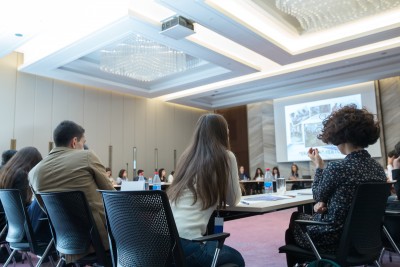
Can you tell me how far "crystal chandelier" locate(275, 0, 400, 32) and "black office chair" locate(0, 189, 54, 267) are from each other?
4.71 metres

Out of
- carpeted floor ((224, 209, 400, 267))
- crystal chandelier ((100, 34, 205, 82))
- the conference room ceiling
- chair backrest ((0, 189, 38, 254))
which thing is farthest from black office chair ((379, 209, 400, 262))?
crystal chandelier ((100, 34, 205, 82))

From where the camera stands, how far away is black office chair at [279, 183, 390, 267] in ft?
5.20

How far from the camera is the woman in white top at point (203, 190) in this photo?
4.86ft

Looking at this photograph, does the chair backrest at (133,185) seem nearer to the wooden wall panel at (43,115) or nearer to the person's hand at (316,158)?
the person's hand at (316,158)

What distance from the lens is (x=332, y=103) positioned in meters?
9.92

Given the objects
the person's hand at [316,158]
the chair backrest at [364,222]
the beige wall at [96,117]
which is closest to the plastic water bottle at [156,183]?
the person's hand at [316,158]

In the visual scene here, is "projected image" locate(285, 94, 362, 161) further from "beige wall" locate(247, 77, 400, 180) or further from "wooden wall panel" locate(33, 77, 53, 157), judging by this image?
"wooden wall panel" locate(33, 77, 53, 157)

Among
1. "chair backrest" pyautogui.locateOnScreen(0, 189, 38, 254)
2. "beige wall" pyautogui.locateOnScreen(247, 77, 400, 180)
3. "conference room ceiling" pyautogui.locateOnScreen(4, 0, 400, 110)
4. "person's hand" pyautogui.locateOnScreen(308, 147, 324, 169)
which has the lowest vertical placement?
"chair backrest" pyautogui.locateOnScreen(0, 189, 38, 254)

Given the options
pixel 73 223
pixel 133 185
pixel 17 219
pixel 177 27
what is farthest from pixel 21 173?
pixel 177 27

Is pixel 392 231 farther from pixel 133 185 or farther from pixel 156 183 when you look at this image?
pixel 156 183

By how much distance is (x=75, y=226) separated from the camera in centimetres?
182

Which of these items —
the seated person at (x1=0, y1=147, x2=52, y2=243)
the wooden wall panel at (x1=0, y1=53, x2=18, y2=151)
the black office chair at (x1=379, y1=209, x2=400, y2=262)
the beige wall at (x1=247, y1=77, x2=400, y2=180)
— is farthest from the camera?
the beige wall at (x1=247, y1=77, x2=400, y2=180)

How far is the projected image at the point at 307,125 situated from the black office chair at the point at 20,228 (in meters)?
8.82

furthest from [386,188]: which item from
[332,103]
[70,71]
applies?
[332,103]
